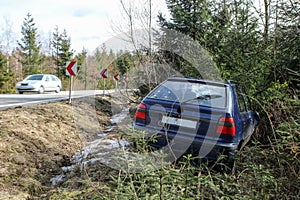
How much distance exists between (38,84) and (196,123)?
57.4ft

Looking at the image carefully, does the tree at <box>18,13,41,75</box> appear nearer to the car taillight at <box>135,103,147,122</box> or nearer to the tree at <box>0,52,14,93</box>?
the tree at <box>0,52,14,93</box>

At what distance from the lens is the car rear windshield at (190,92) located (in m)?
3.62

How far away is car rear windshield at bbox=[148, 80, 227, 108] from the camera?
11.9 ft

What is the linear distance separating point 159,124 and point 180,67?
19.6 feet

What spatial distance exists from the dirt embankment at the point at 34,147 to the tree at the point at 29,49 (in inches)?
1177

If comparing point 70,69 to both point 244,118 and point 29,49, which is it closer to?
point 244,118

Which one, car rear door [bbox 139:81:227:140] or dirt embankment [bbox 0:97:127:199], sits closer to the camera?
car rear door [bbox 139:81:227:140]

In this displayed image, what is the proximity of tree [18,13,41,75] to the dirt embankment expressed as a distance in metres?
29.9

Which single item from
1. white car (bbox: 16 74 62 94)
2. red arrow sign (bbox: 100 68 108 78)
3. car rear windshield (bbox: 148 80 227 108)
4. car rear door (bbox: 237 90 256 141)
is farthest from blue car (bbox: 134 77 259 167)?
white car (bbox: 16 74 62 94)

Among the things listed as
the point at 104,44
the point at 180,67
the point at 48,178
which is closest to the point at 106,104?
the point at 104,44

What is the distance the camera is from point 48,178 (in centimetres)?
415

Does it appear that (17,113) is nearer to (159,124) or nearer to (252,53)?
(159,124)

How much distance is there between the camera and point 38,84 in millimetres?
17984

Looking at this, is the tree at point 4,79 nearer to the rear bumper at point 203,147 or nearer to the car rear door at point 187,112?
the car rear door at point 187,112
